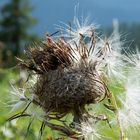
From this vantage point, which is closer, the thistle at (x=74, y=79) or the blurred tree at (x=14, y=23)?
the thistle at (x=74, y=79)

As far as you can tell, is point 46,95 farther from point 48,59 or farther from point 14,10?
point 14,10

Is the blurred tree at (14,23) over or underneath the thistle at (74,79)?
over

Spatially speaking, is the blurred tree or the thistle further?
the blurred tree

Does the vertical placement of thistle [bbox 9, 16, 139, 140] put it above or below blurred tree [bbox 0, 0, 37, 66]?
below

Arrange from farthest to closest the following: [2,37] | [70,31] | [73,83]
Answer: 1. [2,37]
2. [70,31]
3. [73,83]

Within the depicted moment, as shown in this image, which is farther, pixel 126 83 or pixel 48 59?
pixel 126 83

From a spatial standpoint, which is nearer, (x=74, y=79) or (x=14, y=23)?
(x=74, y=79)

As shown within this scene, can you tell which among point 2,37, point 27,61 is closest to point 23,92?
point 27,61

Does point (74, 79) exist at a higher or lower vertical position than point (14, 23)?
lower
